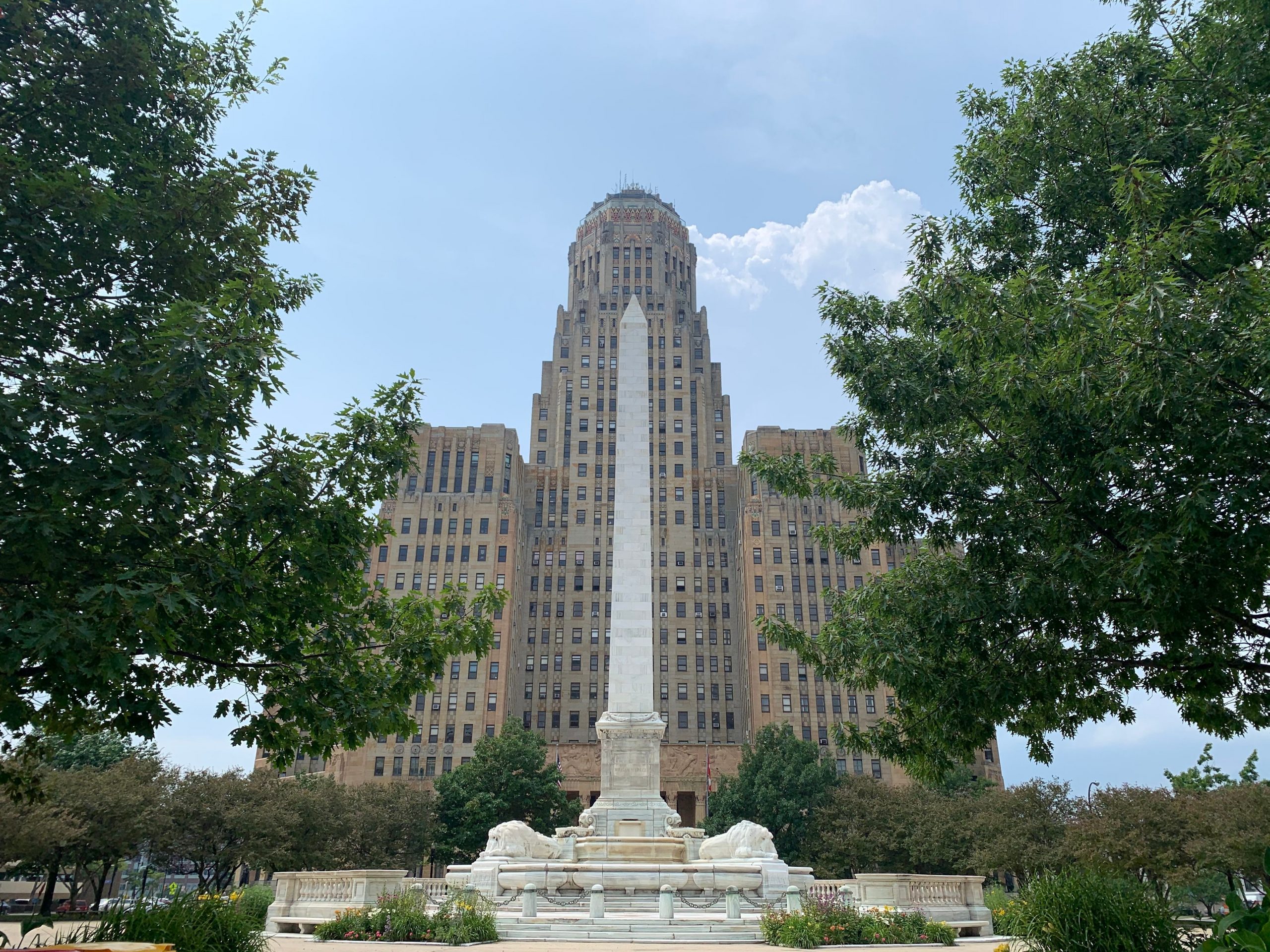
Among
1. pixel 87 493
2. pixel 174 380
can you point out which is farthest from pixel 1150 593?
pixel 87 493

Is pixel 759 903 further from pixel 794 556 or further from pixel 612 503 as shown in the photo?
pixel 612 503

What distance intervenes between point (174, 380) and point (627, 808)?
28.3 m

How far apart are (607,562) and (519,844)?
8273 centimetres

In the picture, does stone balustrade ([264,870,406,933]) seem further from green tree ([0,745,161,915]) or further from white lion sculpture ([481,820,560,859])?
green tree ([0,745,161,915])

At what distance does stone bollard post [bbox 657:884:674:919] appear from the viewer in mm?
22375

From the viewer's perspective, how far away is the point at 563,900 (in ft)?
83.4

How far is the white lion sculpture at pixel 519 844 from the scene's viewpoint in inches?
1126

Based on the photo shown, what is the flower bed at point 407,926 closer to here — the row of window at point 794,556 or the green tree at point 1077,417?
the green tree at point 1077,417

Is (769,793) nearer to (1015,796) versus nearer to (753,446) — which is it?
(1015,796)

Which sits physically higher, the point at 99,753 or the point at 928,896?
the point at 99,753

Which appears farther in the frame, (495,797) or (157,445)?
(495,797)

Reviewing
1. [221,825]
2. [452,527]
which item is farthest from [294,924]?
[452,527]

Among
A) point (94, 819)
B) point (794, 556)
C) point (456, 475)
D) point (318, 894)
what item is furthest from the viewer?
point (456, 475)

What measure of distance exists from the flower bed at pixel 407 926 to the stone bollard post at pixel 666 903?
14.4 feet
